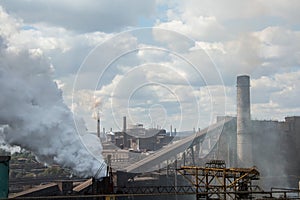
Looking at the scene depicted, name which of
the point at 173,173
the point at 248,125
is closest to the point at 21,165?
the point at 173,173

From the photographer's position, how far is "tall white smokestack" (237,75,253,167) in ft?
129

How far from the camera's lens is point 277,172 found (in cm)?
4212

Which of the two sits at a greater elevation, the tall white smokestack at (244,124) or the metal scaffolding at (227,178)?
the tall white smokestack at (244,124)

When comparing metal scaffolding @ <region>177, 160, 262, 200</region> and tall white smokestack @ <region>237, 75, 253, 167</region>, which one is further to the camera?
tall white smokestack @ <region>237, 75, 253, 167</region>

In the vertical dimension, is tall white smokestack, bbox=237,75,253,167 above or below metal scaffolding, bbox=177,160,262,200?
above

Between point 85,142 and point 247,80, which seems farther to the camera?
point 247,80

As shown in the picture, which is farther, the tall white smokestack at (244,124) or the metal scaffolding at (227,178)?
the tall white smokestack at (244,124)

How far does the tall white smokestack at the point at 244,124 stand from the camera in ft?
129

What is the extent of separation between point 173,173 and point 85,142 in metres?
17.4

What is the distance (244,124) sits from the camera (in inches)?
1551

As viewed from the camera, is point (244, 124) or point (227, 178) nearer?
point (227, 178)

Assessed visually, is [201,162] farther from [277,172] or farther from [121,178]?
[121,178]

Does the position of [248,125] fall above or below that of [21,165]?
above

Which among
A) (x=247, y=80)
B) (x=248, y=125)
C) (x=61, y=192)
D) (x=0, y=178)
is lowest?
(x=61, y=192)
